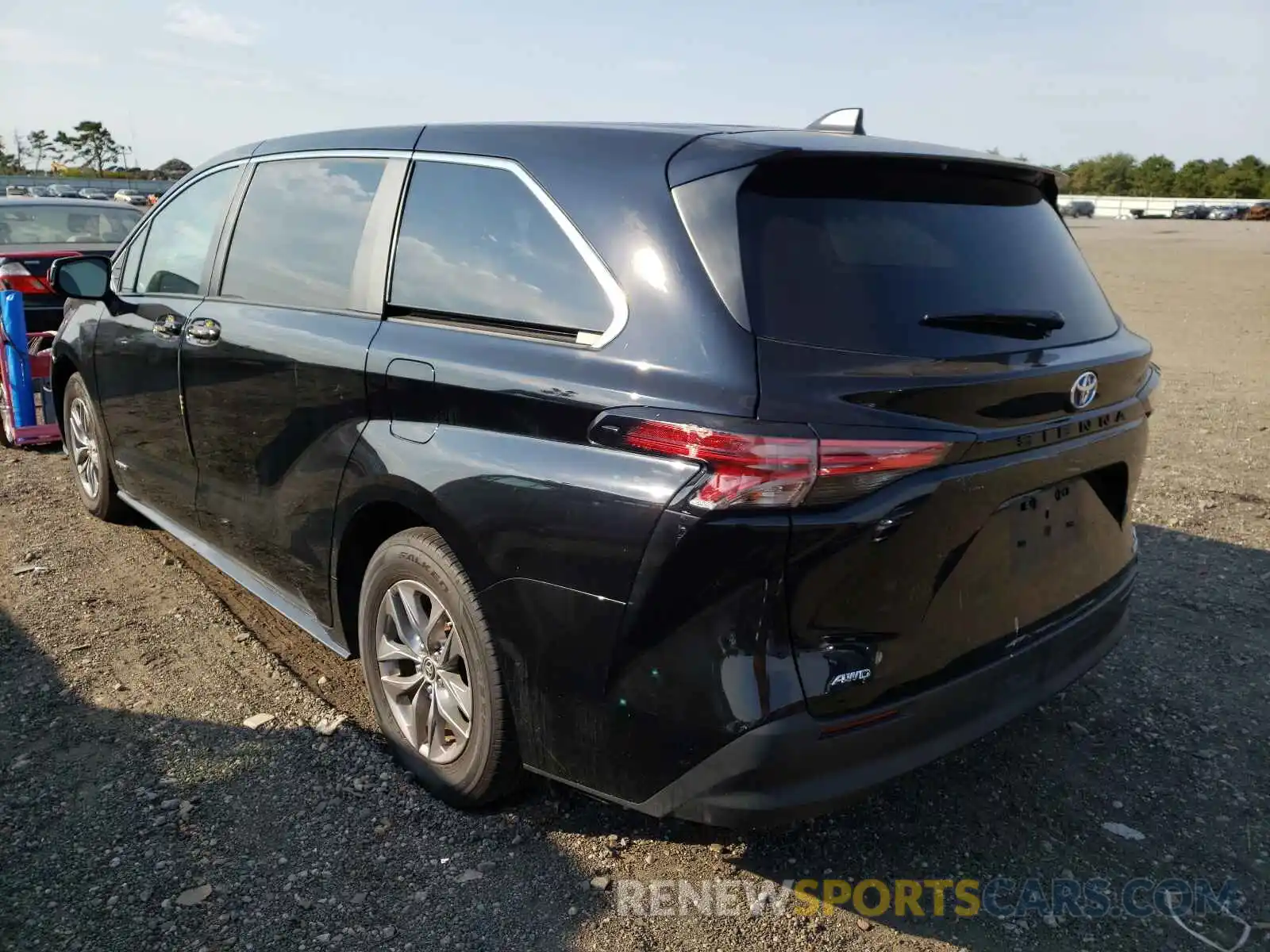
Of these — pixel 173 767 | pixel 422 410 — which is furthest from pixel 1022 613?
pixel 173 767

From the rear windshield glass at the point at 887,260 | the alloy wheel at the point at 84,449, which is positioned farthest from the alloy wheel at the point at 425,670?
the alloy wheel at the point at 84,449

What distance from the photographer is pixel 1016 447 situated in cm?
233

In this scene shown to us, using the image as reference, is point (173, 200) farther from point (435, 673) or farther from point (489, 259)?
point (435, 673)

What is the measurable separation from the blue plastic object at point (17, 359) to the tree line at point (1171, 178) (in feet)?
345

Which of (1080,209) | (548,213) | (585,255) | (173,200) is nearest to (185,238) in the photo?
(173,200)

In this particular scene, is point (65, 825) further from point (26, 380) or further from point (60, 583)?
point (26, 380)

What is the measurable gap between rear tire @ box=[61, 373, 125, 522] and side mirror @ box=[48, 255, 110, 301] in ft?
2.28

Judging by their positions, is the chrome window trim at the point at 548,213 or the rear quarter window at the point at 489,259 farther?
the rear quarter window at the point at 489,259

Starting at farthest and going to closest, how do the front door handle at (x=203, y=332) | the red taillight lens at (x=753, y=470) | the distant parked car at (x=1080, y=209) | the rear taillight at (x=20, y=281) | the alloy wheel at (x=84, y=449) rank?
the distant parked car at (x=1080, y=209) → the rear taillight at (x=20, y=281) → the alloy wheel at (x=84, y=449) → the front door handle at (x=203, y=332) → the red taillight lens at (x=753, y=470)

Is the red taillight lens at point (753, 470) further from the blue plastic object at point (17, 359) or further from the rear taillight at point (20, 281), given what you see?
the rear taillight at point (20, 281)

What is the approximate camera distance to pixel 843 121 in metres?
3.13

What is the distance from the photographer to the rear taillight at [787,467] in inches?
80.6

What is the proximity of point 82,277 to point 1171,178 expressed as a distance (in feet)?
440

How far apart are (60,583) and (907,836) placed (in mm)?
3831
